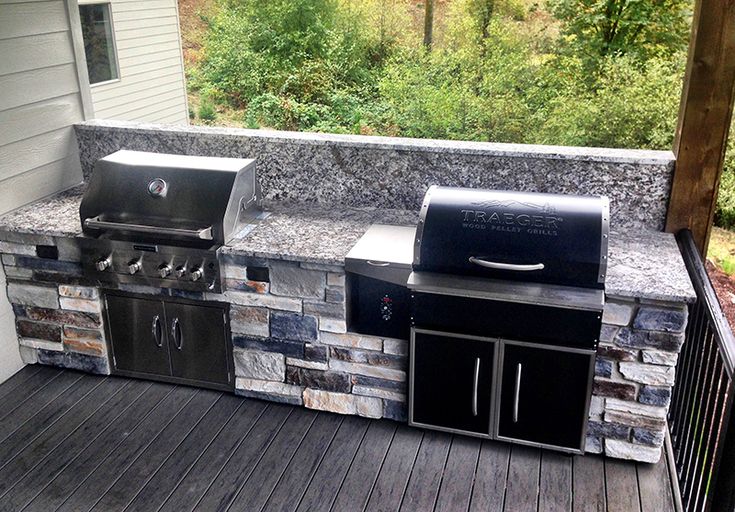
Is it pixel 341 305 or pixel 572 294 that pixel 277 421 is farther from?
pixel 572 294

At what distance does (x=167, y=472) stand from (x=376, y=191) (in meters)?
1.52

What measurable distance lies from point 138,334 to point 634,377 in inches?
81.9

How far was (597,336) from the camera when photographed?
7.92 feet

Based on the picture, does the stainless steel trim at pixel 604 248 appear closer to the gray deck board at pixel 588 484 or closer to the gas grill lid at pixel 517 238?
the gas grill lid at pixel 517 238

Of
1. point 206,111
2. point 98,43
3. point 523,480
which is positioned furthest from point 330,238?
point 206,111

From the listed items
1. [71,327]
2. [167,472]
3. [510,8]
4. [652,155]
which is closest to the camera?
[167,472]

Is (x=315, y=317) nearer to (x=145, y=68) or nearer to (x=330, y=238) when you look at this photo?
(x=330, y=238)

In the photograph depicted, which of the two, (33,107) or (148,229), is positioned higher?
(33,107)

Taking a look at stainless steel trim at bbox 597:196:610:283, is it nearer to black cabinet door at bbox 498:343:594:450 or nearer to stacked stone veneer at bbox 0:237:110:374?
black cabinet door at bbox 498:343:594:450

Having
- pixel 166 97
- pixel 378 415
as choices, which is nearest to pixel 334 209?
pixel 378 415

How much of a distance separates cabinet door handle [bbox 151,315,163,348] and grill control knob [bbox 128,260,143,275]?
0.25 metres

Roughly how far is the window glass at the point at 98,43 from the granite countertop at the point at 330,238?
396cm

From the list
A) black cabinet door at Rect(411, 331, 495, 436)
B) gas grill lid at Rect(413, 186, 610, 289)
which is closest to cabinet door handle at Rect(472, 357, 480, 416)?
black cabinet door at Rect(411, 331, 495, 436)

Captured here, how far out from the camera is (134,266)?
2.89 m
